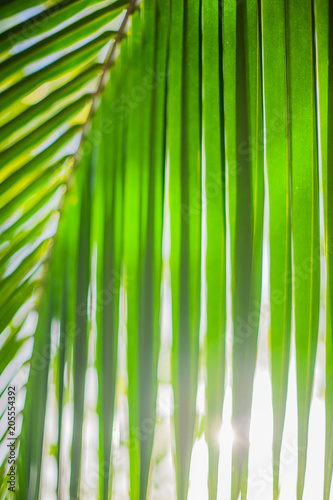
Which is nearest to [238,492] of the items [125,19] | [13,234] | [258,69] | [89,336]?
[89,336]

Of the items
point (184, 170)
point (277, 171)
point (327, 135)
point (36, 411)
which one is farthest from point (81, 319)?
point (327, 135)

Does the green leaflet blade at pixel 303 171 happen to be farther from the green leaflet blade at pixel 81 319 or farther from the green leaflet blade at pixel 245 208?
the green leaflet blade at pixel 81 319

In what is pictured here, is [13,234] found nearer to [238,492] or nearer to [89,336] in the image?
[89,336]

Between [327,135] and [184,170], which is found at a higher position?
[327,135]

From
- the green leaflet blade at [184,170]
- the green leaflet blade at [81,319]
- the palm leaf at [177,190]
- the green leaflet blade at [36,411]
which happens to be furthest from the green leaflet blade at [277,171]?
the green leaflet blade at [36,411]

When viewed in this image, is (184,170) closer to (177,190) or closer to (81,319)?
(177,190)

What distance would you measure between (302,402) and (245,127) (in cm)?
55

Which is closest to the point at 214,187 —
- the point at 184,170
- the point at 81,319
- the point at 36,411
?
the point at 184,170

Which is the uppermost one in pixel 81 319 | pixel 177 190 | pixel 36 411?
pixel 177 190

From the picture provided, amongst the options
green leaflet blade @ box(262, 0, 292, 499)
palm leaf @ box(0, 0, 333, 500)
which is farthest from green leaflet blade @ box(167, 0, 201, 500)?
green leaflet blade @ box(262, 0, 292, 499)

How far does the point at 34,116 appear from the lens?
73cm

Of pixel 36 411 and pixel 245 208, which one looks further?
pixel 36 411

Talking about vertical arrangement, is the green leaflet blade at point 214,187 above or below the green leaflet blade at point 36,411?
above

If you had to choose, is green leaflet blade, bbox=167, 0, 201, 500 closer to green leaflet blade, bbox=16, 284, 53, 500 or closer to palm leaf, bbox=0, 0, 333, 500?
palm leaf, bbox=0, 0, 333, 500
